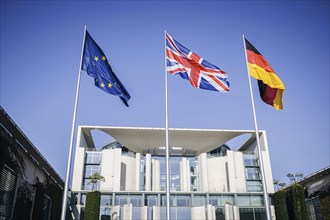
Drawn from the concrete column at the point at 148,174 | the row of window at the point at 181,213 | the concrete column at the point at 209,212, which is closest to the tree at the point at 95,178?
the row of window at the point at 181,213

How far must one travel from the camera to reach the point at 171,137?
54.7 metres

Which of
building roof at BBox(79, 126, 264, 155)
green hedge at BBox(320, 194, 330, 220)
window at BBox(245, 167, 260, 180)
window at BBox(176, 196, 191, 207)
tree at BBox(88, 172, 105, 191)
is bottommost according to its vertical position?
green hedge at BBox(320, 194, 330, 220)

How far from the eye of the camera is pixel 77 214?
137 feet

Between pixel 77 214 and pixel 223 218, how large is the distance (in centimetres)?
2008

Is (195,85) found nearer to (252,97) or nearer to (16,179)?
(252,97)

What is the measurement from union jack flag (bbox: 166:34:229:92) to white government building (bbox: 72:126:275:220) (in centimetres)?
3015

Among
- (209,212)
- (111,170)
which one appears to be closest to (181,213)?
(209,212)

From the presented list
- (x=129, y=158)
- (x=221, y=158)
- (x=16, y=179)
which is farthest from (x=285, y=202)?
(x=16, y=179)

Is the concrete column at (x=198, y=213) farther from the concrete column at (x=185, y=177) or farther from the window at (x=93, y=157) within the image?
the window at (x=93, y=157)

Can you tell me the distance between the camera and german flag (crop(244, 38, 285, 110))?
1489cm

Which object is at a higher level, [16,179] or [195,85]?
[195,85]

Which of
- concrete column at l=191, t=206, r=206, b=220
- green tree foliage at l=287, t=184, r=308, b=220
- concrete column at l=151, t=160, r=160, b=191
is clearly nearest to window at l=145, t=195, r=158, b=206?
concrete column at l=191, t=206, r=206, b=220

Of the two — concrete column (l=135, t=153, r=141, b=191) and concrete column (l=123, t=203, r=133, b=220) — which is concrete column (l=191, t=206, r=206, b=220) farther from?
concrete column (l=135, t=153, r=141, b=191)

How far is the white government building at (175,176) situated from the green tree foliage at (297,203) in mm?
8376
